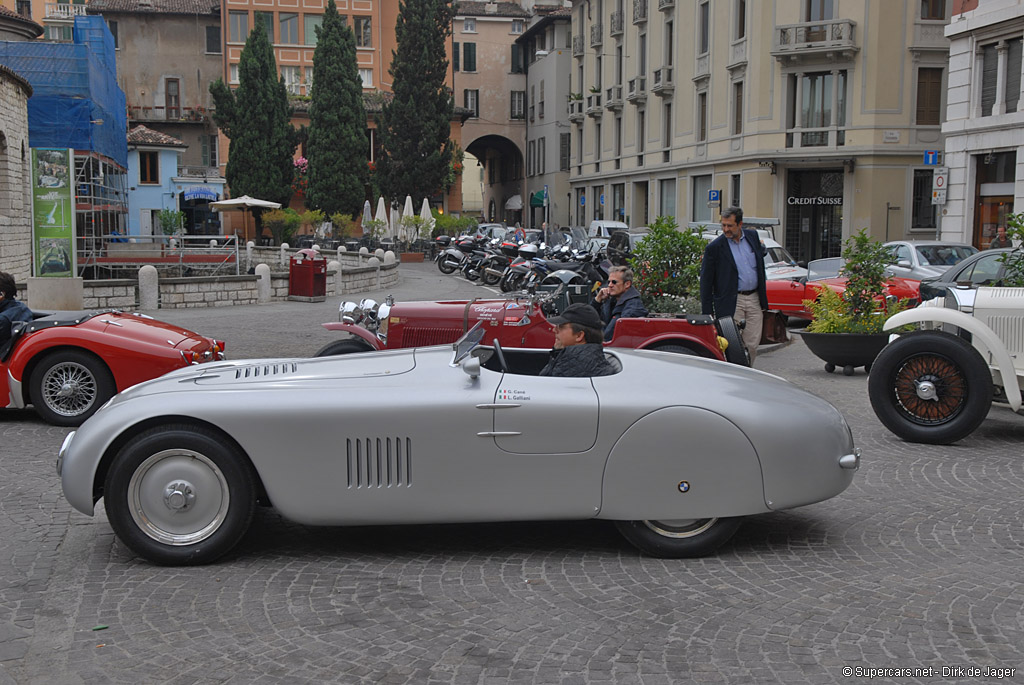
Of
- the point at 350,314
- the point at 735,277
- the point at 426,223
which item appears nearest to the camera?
the point at 735,277

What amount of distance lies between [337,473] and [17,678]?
1.69 m

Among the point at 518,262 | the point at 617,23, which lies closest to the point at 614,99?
the point at 617,23

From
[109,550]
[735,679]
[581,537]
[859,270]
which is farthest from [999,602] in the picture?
[859,270]

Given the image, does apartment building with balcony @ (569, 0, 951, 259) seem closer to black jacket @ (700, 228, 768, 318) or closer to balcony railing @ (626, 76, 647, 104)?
balcony railing @ (626, 76, 647, 104)

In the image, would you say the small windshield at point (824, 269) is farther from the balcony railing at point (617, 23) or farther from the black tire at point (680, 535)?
the balcony railing at point (617, 23)

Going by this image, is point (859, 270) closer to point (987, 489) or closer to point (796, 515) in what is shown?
point (987, 489)

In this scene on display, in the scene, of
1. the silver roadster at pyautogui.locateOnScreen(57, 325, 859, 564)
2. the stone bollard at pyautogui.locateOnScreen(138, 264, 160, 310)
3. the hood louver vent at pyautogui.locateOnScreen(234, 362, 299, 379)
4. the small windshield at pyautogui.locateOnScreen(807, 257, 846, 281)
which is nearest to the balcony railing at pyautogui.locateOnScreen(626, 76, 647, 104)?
the small windshield at pyautogui.locateOnScreen(807, 257, 846, 281)

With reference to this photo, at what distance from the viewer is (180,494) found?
5020 mm

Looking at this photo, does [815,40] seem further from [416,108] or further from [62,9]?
[62,9]

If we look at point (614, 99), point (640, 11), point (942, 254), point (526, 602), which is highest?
point (640, 11)

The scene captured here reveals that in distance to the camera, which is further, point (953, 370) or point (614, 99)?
point (614, 99)

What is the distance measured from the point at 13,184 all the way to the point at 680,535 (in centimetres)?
2746

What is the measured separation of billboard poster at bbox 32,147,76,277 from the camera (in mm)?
21031

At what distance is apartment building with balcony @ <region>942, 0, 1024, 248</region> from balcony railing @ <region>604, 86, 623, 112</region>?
84.0 ft
